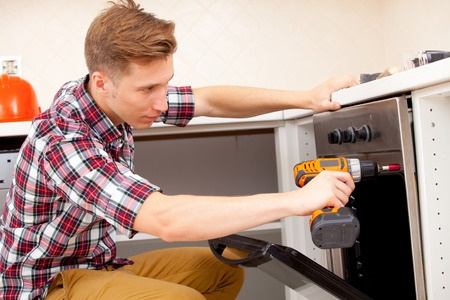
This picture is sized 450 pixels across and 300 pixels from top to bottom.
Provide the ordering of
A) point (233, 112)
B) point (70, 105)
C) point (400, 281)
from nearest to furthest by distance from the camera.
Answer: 1. point (400, 281)
2. point (70, 105)
3. point (233, 112)

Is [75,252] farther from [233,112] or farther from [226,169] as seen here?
[226,169]

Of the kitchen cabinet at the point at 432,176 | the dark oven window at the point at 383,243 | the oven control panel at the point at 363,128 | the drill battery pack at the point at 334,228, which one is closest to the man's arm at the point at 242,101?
the oven control panel at the point at 363,128

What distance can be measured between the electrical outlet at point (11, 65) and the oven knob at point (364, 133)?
1.54 metres

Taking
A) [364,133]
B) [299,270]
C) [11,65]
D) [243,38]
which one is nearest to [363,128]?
[364,133]

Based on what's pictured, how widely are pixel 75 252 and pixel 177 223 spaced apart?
0.43 metres

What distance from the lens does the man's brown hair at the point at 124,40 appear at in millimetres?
1212

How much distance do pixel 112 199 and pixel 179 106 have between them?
60 cm

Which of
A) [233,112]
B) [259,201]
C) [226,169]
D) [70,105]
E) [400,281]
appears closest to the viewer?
[259,201]

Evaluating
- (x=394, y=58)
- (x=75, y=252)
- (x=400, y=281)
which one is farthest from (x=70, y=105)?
(x=394, y=58)

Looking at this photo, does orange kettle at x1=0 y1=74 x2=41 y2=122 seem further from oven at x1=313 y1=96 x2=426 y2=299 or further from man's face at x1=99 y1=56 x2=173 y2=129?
oven at x1=313 y1=96 x2=426 y2=299

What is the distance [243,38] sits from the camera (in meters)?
2.38

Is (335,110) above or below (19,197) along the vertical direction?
above

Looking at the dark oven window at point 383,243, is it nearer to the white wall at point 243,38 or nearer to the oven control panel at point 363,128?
the oven control panel at point 363,128

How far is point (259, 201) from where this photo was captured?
104cm
